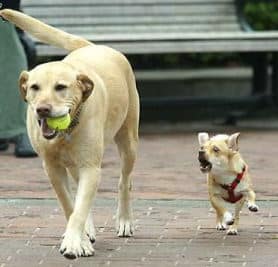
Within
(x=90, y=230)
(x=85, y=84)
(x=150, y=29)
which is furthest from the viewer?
(x=150, y=29)

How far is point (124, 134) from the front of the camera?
6.68 meters

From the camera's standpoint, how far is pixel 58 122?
5559 mm

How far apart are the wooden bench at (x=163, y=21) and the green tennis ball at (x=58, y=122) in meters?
5.84

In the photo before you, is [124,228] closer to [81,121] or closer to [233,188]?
[233,188]

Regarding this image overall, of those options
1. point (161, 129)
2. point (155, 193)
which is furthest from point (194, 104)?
point (155, 193)

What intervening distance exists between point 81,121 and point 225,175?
108 cm

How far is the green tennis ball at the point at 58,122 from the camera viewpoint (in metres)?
5.54

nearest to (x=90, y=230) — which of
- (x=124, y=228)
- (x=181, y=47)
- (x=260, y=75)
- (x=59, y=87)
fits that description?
(x=124, y=228)

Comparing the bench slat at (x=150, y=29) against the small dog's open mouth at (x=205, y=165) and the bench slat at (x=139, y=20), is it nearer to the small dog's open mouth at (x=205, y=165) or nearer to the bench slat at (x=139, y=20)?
the bench slat at (x=139, y=20)

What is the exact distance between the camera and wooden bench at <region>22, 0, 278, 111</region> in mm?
11500

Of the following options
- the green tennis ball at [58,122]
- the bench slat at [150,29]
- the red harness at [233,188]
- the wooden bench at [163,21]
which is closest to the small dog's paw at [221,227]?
the red harness at [233,188]

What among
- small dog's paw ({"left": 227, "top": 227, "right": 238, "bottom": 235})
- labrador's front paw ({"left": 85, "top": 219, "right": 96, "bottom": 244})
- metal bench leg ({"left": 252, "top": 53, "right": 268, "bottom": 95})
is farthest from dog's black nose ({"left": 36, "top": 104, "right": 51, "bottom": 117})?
metal bench leg ({"left": 252, "top": 53, "right": 268, "bottom": 95})

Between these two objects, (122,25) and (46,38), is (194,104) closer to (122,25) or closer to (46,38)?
(122,25)

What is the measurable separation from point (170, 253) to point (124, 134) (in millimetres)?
852
